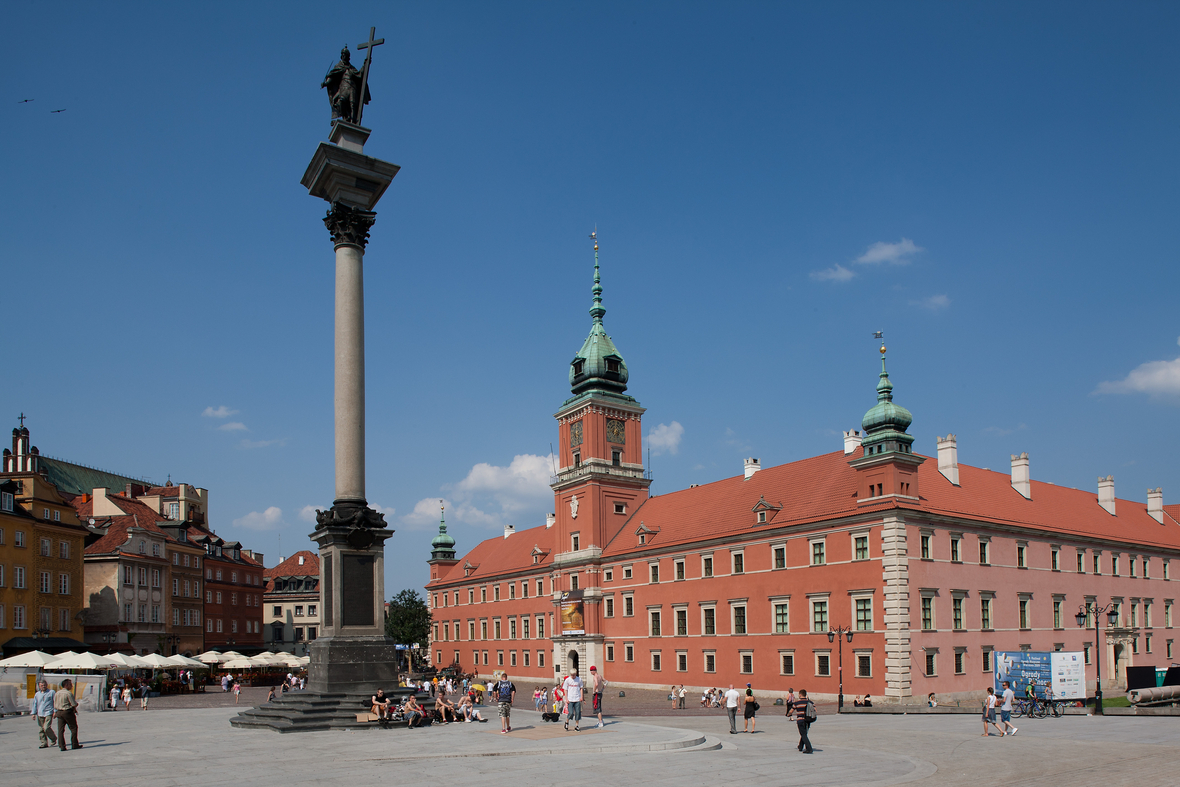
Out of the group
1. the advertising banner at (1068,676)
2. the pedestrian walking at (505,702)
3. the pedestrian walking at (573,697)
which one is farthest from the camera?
the advertising banner at (1068,676)

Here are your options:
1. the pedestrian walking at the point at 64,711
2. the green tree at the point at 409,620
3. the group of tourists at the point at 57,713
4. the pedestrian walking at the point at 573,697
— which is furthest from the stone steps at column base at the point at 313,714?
the green tree at the point at 409,620

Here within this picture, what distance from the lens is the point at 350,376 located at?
25453 millimetres

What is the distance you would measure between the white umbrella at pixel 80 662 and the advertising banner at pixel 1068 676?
3984 centimetres

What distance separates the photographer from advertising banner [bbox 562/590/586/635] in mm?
69512

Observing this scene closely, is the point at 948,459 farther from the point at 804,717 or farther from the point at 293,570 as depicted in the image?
the point at 293,570

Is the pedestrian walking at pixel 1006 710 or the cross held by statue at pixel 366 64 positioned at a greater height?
the cross held by statue at pixel 366 64

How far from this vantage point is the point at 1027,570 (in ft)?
169

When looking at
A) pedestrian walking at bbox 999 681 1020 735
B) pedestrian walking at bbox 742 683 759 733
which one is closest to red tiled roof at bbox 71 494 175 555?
pedestrian walking at bbox 742 683 759 733

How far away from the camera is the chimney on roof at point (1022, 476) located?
5678 cm

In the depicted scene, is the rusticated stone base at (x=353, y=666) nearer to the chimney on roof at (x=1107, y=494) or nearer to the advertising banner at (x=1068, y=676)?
the advertising banner at (x=1068, y=676)

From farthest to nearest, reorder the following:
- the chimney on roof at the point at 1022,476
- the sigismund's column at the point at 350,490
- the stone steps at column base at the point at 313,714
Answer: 1. the chimney on roof at the point at 1022,476
2. the sigismund's column at the point at 350,490
3. the stone steps at column base at the point at 313,714

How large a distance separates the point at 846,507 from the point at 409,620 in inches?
2177

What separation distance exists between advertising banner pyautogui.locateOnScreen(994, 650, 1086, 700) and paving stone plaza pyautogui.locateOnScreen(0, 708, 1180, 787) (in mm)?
8976

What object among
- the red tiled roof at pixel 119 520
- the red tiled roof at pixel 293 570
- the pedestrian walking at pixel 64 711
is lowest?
the red tiled roof at pixel 293 570
